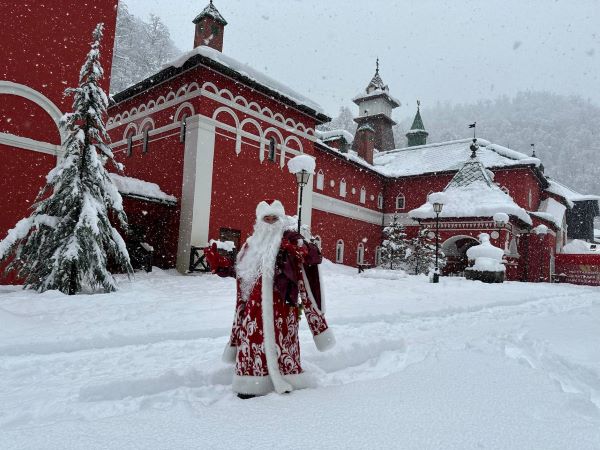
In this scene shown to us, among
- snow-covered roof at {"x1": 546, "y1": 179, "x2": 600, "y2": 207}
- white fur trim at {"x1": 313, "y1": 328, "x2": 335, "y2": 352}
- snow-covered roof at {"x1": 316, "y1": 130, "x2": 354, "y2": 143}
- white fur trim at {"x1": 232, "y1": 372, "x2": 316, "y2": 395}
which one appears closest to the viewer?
white fur trim at {"x1": 232, "y1": 372, "x2": 316, "y2": 395}

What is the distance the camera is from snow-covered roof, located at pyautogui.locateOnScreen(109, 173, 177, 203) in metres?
13.0

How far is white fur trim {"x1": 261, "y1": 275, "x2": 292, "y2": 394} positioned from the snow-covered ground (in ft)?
0.33

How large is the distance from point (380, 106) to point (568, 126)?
6958 centimetres

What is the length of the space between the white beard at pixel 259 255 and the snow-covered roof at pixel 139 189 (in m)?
10.5

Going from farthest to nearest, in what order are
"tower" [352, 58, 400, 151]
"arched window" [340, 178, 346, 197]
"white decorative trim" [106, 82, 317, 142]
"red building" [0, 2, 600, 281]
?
"tower" [352, 58, 400, 151], "arched window" [340, 178, 346, 197], "white decorative trim" [106, 82, 317, 142], "red building" [0, 2, 600, 281]

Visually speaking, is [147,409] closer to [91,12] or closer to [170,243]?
[91,12]

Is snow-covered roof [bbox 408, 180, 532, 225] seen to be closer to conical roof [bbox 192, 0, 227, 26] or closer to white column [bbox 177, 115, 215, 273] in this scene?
white column [bbox 177, 115, 215, 273]

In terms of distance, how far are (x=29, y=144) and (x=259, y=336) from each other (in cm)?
944

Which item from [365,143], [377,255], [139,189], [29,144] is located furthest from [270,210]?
[365,143]

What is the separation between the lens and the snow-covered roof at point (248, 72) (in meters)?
13.9

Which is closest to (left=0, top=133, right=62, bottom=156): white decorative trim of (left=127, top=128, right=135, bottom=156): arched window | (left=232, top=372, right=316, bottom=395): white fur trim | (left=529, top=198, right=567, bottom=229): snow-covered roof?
(left=127, top=128, right=135, bottom=156): arched window

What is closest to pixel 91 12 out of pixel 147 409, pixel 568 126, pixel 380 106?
pixel 147 409

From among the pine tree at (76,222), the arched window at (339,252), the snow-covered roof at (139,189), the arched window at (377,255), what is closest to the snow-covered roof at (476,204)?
the arched window at (339,252)

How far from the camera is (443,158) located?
1142 inches
